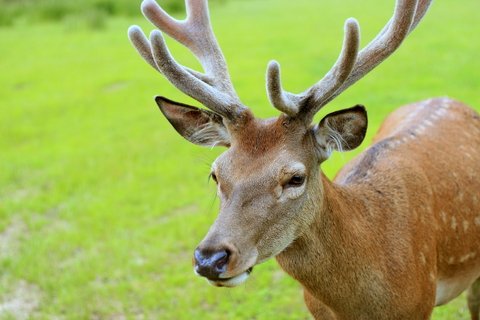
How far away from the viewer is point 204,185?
6.75 m

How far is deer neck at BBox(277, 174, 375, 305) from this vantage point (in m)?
2.79

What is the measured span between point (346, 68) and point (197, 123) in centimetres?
71

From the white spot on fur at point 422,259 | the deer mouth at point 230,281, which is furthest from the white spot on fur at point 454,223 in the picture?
the deer mouth at point 230,281

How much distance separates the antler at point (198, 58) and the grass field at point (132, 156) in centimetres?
56

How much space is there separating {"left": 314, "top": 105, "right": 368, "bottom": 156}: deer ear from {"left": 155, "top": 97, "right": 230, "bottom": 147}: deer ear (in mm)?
420

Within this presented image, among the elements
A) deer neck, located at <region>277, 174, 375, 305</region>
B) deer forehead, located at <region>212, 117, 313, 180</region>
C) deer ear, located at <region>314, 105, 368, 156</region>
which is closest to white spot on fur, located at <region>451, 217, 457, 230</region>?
deer neck, located at <region>277, 174, 375, 305</region>

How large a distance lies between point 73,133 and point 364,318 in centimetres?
653

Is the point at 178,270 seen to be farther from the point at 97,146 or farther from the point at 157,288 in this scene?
the point at 97,146

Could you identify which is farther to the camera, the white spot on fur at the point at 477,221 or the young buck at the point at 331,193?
the white spot on fur at the point at 477,221

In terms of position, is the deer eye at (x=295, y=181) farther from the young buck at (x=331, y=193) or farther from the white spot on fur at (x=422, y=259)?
the white spot on fur at (x=422, y=259)

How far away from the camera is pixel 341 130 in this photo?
109 inches

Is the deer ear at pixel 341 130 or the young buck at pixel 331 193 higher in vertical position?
the deer ear at pixel 341 130

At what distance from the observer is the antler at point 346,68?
262 cm

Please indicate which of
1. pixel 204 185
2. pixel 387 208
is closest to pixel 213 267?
pixel 387 208
